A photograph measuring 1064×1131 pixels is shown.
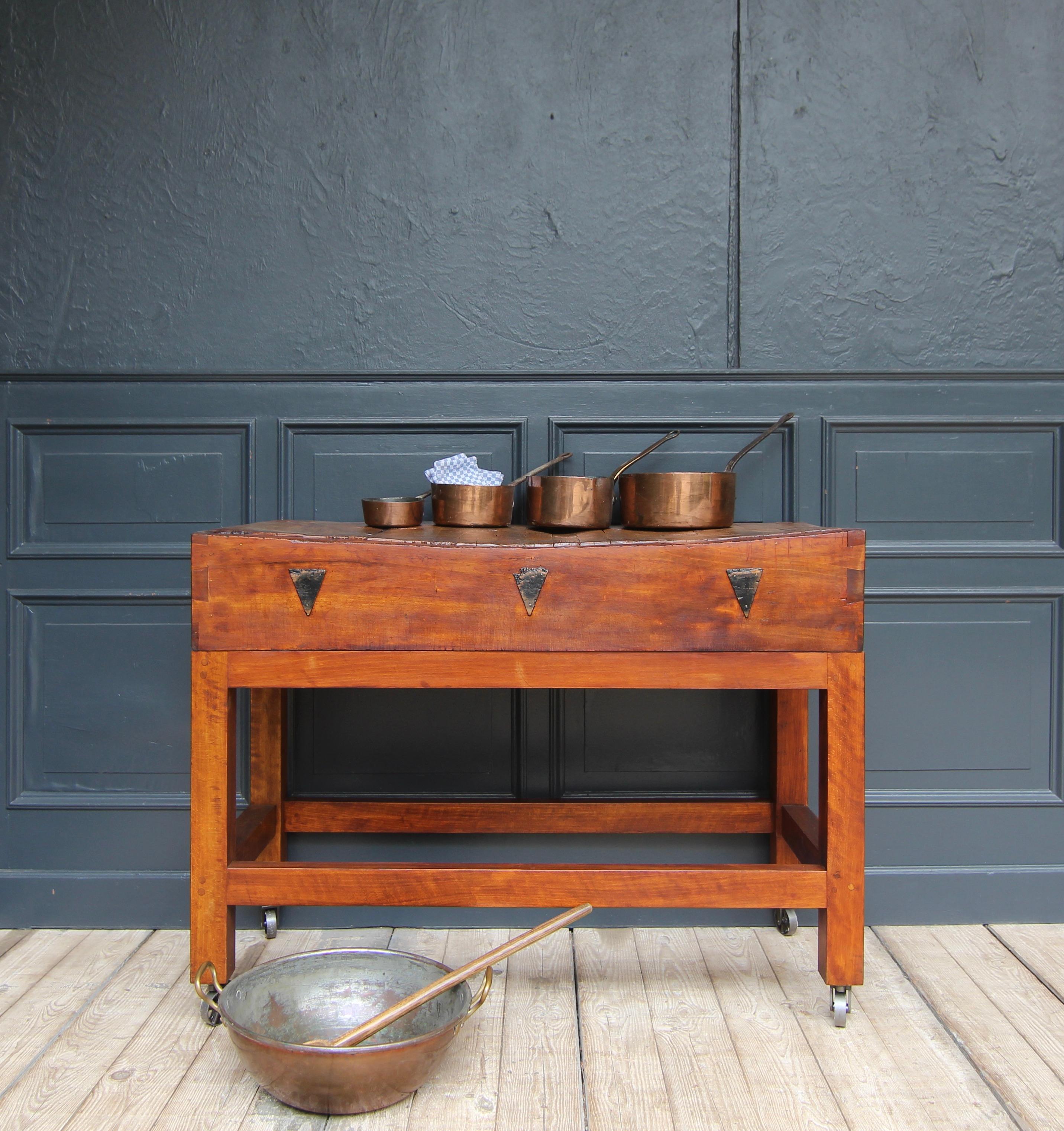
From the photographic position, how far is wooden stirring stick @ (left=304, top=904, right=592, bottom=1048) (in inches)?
60.9

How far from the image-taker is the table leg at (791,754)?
2391 mm

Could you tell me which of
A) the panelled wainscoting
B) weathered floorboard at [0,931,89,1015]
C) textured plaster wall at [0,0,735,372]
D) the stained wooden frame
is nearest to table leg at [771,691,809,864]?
the panelled wainscoting

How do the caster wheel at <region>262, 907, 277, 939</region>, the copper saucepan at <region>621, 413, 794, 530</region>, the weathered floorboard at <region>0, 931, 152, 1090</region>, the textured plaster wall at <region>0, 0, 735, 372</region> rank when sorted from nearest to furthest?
the weathered floorboard at <region>0, 931, 152, 1090</region>
the copper saucepan at <region>621, 413, 794, 530</region>
the caster wheel at <region>262, 907, 277, 939</region>
the textured plaster wall at <region>0, 0, 735, 372</region>

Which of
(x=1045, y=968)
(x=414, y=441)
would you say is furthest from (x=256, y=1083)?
(x=1045, y=968)

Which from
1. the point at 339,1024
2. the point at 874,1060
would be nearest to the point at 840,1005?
the point at 874,1060

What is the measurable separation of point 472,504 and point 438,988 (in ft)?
3.19

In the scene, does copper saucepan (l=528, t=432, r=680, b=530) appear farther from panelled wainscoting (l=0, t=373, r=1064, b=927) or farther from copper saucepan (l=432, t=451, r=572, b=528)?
panelled wainscoting (l=0, t=373, r=1064, b=927)

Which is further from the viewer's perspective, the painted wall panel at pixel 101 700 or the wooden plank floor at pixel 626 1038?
the painted wall panel at pixel 101 700

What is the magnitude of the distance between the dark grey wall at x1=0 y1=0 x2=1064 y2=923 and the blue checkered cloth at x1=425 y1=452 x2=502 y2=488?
0.22 m

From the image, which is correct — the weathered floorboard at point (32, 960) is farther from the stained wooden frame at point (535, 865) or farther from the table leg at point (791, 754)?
the table leg at point (791, 754)

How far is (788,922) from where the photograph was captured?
92.7 inches

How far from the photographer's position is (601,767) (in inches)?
98.4

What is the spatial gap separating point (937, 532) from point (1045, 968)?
1065 mm

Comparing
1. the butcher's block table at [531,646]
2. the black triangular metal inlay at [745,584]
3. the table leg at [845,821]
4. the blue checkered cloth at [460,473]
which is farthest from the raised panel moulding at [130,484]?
the table leg at [845,821]
